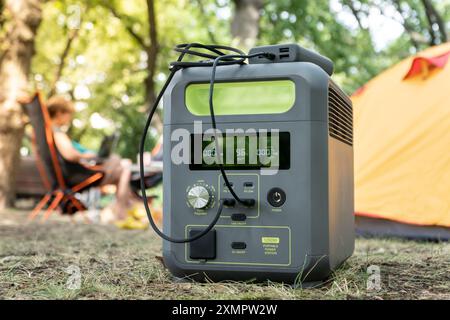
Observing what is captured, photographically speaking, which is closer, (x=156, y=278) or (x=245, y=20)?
(x=156, y=278)

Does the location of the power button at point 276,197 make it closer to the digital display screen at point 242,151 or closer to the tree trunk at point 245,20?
the digital display screen at point 242,151

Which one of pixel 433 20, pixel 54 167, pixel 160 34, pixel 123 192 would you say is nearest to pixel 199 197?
pixel 54 167

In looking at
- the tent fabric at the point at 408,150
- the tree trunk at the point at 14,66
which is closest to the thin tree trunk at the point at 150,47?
the tree trunk at the point at 14,66

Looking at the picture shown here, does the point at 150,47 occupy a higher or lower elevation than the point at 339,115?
higher

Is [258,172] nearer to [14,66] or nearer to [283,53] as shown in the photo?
[283,53]

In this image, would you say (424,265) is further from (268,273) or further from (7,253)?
(7,253)

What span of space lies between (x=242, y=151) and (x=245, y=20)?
26.2 feet

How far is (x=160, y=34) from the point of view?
49.1 ft

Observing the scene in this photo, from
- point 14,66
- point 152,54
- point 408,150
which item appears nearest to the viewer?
point 408,150

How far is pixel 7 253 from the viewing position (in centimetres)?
273

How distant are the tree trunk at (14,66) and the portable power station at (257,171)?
557 cm

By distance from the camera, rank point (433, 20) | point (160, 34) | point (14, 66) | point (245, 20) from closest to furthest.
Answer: point (14, 66), point (245, 20), point (433, 20), point (160, 34)

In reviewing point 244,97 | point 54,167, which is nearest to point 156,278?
point 244,97

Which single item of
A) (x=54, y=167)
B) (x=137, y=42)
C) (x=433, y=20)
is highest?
(x=137, y=42)
